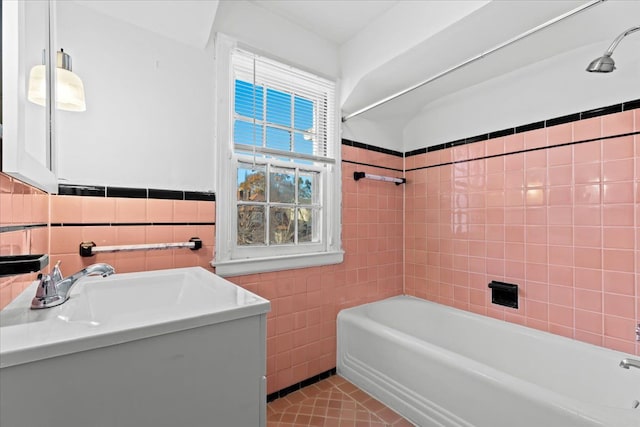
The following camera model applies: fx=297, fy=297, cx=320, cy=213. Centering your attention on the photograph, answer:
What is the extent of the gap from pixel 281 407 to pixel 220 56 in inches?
83.8

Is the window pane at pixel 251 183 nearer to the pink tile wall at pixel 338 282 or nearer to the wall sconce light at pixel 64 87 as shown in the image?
the pink tile wall at pixel 338 282

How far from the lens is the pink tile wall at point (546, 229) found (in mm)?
1611

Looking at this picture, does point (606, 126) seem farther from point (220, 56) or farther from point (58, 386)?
point (58, 386)

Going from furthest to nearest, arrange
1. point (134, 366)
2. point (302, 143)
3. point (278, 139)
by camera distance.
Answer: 1. point (302, 143)
2. point (278, 139)
3. point (134, 366)

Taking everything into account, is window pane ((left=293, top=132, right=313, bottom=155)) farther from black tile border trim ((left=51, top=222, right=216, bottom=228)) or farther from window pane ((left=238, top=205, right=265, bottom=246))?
black tile border trim ((left=51, top=222, right=216, bottom=228))

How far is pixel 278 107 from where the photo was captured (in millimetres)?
2021

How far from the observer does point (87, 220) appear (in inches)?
52.7

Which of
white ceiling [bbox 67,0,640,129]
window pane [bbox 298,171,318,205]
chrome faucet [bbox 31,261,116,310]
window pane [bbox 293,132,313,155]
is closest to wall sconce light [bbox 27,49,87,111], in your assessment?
white ceiling [bbox 67,0,640,129]

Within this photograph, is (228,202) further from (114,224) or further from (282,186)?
(114,224)

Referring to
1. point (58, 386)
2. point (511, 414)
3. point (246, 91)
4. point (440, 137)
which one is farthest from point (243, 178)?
point (511, 414)

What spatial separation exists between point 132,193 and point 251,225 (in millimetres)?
690

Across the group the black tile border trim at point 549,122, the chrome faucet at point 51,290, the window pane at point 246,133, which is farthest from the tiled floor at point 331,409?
the black tile border trim at point 549,122

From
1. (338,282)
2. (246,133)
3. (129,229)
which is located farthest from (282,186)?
(129,229)

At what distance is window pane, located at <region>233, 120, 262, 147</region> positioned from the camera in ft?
6.02
